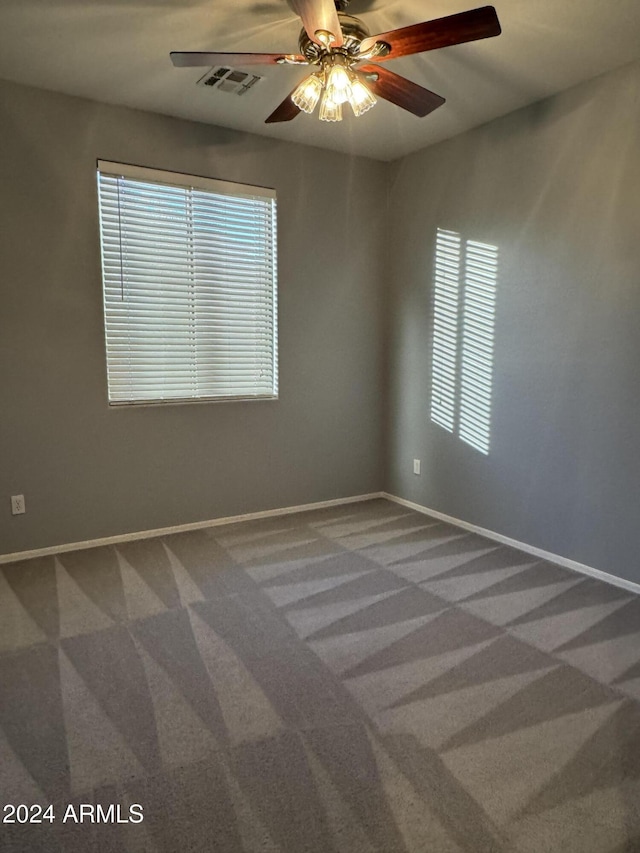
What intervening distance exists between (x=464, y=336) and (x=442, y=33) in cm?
207

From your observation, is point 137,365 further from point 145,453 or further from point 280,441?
point 280,441

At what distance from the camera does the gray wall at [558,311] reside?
8.89ft

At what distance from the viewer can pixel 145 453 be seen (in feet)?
11.2

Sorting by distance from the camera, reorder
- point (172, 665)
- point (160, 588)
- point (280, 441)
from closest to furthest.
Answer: point (172, 665) → point (160, 588) → point (280, 441)

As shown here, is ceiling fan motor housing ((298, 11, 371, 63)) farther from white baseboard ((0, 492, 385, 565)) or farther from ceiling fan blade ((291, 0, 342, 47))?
white baseboard ((0, 492, 385, 565))

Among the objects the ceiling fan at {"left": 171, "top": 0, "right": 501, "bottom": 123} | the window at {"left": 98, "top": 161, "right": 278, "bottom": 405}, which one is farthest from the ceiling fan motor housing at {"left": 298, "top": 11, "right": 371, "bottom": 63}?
the window at {"left": 98, "top": 161, "right": 278, "bottom": 405}

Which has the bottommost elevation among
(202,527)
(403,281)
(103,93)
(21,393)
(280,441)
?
(202,527)

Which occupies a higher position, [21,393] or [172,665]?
[21,393]

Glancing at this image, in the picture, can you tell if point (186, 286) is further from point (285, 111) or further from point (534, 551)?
point (534, 551)

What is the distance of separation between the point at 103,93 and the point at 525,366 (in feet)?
9.48

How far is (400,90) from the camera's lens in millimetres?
2182

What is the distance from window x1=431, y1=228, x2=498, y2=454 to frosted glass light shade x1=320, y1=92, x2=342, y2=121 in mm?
1580

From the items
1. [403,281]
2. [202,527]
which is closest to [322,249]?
[403,281]

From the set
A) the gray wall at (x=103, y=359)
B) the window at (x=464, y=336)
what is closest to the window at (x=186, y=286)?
the gray wall at (x=103, y=359)
